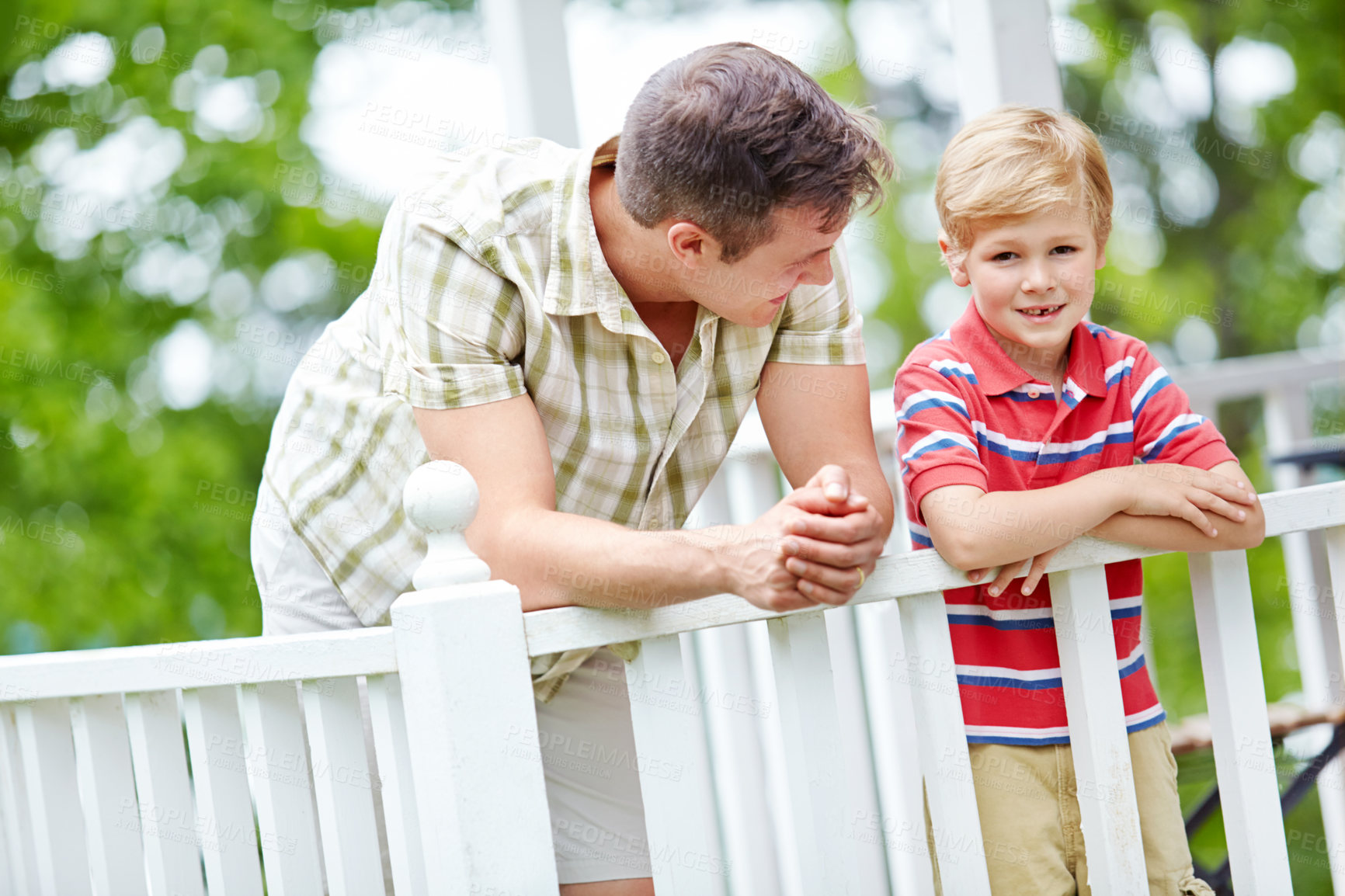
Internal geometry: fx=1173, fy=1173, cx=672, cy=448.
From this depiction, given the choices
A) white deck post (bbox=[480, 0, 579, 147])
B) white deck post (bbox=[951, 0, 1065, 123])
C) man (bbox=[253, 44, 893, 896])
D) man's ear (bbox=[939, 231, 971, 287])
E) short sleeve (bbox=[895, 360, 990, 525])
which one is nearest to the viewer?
man (bbox=[253, 44, 893, 896])

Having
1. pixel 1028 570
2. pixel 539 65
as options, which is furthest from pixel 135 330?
pixel 1028 570

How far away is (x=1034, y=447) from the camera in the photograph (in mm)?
1806

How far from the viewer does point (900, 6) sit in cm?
980

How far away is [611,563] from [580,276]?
19.9 inches

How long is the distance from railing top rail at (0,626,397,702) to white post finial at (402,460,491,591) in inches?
3.8

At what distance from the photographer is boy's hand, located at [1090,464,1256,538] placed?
1.53m

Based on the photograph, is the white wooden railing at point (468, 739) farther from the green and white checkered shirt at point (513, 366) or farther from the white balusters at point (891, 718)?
the white balusters at point (891, 718)

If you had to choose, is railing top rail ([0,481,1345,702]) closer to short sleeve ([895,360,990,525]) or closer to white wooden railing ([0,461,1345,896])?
white wooden railing ([0,461,1345,896])

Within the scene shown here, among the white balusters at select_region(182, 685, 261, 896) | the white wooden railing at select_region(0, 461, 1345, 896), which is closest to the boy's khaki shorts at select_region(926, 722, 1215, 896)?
the white wooden railing at select_region(0, 461, 1345, 896)

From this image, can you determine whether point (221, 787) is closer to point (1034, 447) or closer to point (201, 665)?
point (201, 665)

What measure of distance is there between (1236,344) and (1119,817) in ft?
30.4

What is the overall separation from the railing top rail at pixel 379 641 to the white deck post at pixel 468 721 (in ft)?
0.15

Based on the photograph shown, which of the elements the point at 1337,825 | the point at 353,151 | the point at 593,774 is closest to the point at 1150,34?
the point at 353,151

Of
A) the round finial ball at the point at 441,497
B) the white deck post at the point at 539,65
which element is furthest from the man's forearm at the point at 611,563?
the white deck post at the point at 539,65
